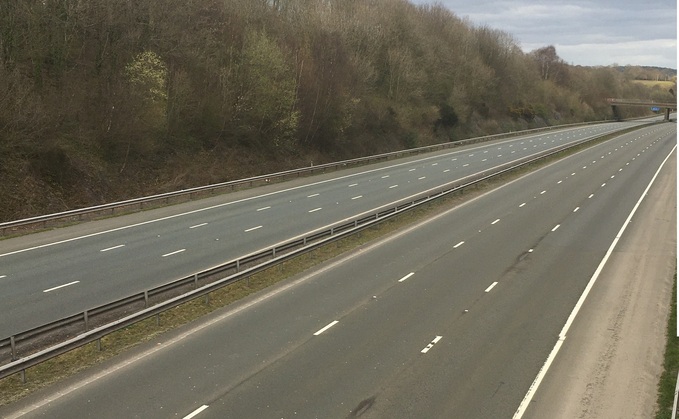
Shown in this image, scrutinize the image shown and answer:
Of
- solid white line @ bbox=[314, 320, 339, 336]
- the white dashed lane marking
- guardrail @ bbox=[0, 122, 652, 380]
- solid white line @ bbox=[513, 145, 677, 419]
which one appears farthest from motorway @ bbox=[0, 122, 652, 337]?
solid white line @ bbox=[513, 145, 677, 419]

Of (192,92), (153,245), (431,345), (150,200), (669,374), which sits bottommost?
(669,374)

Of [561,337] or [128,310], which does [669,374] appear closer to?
[561,337]

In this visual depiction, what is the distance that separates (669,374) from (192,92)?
123 feet

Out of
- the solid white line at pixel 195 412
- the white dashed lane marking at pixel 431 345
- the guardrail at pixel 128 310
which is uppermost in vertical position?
the guardrail at pixel 128 310

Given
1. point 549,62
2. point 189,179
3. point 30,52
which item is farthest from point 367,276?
point 549,62

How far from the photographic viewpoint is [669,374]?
37.9ft

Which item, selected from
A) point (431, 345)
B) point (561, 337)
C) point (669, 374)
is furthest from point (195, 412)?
point (669, 374)

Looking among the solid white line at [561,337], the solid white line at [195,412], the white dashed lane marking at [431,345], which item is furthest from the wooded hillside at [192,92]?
the solid white line at [561,337]

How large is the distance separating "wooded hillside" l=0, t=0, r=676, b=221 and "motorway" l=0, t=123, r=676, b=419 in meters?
18.4

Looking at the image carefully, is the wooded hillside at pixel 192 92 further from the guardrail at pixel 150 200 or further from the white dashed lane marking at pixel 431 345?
the white dashed lane marking at pixel 431 345

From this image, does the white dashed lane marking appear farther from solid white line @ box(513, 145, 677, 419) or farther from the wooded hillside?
the wooded hillside

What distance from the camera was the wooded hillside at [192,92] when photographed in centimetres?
3044

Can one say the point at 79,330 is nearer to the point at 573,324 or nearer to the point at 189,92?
the point at 573,324

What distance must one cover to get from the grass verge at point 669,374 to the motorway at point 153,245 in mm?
13095
